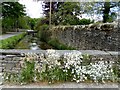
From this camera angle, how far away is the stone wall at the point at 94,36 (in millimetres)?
4977

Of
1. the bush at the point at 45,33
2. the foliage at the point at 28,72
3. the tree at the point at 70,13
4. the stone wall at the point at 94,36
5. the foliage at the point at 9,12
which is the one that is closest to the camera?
the foliage at the point at 28,72

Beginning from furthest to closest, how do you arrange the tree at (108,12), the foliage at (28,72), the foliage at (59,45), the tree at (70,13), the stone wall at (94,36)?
1. the tree at (70,13)
2. the foliage at (59,45)
3. the tree at (108,12)
4. the stone wall at (94,36)
5. the foliage at (28,72)

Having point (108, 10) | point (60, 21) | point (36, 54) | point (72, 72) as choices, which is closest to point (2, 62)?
point (36, 54)

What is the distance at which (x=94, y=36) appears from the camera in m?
6.50

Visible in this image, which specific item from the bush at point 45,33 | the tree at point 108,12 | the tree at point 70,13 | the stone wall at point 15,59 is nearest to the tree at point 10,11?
the bush at point 45,33

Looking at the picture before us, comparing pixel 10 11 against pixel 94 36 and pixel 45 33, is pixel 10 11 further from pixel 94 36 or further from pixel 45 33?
pixel 94 36

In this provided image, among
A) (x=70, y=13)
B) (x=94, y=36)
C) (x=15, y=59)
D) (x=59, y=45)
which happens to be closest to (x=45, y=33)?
(x=70, y=13)

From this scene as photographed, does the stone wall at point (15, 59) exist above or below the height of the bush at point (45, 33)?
above

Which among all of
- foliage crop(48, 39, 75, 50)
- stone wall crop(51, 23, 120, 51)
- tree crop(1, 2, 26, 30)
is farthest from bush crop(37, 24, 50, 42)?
stone wall crop(51, 23, 120, 51)

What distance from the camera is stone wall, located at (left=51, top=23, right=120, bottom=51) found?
4.98 m

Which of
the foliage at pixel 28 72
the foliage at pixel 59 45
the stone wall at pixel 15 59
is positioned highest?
the stone wall at pixel 15 59

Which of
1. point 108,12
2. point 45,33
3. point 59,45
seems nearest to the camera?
point 108,12

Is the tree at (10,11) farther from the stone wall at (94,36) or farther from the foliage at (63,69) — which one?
the foliage at (63,69)

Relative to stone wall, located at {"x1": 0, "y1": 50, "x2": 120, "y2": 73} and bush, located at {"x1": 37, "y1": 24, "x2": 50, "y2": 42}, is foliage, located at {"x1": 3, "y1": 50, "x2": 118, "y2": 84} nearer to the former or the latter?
stone wall, located at {"x1": 0, "y1": 50, "x2": 120, "y2": 73}
